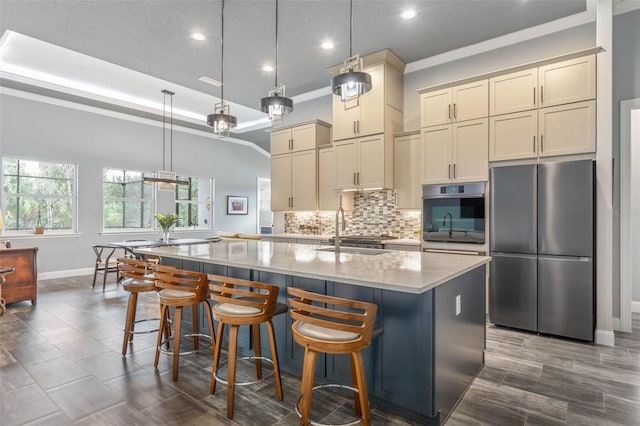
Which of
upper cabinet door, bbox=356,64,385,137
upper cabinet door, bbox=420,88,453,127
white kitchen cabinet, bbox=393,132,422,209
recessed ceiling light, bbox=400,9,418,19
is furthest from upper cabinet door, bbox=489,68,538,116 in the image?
upper cabinet door, bbox=356,64,385,137

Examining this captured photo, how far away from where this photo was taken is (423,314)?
73.5 inches

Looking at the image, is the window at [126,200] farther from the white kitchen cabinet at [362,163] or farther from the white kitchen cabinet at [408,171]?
the white kitchen cabinet at [408,171]

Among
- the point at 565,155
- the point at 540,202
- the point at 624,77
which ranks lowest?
the point at 540,202

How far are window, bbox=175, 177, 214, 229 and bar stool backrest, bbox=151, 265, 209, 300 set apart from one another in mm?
6149

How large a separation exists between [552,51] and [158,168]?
747cm

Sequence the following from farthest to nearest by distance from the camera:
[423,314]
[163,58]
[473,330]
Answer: [163,58], [473,330], [423,314]

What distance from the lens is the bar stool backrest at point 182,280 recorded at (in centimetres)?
248

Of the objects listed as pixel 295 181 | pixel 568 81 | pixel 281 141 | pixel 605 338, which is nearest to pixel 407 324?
pixel 605 338

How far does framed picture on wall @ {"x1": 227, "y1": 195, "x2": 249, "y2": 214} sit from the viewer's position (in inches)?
364

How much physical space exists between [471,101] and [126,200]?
6975mm

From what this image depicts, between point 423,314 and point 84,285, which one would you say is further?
point 84,285

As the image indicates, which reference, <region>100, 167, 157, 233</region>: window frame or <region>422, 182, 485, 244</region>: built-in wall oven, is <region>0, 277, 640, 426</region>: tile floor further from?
<region>100, 167, 157, 233</region>: window frame

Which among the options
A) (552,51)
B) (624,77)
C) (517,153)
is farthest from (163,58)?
(624,77)

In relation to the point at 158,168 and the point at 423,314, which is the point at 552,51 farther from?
the point at 158,168
